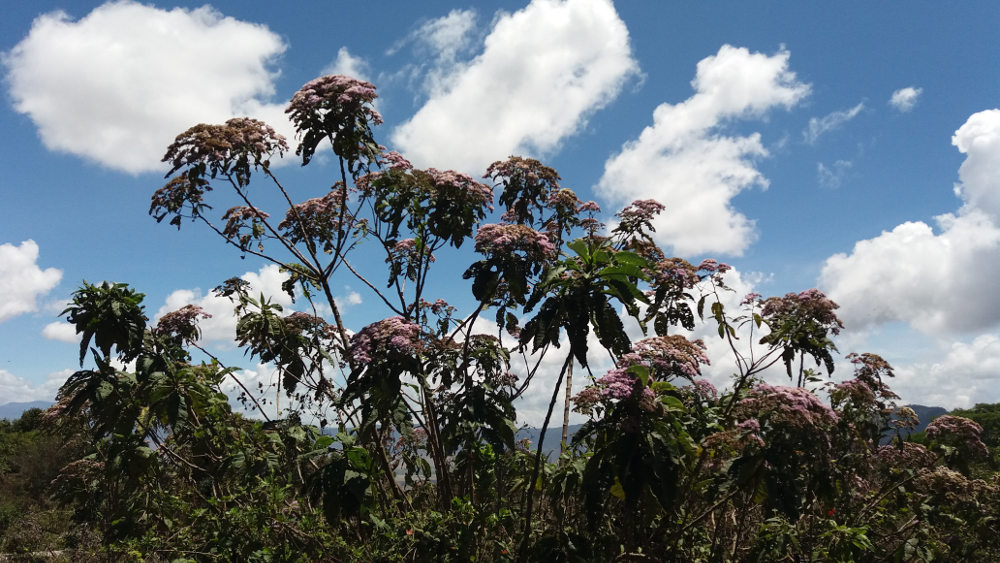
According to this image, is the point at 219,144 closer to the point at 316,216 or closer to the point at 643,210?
the point at 316,216

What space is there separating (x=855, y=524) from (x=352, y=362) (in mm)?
5198

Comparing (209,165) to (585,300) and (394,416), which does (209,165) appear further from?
(585,300)

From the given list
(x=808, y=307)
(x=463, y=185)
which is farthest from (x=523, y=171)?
(x=808, y=307)

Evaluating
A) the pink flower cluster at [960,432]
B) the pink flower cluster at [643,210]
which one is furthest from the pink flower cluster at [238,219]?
the pink flower cluster at [960,432]

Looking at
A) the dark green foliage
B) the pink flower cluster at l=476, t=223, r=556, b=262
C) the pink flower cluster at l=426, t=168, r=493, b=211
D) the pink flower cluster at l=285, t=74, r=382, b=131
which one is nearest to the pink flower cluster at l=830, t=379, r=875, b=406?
the dark green foliage

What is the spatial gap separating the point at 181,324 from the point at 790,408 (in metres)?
6.72

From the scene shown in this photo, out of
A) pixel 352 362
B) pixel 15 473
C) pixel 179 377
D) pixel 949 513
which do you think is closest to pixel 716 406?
pixel 949 513

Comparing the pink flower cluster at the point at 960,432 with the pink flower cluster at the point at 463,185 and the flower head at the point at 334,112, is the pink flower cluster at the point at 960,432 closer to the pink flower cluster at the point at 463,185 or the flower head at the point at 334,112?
the pink flower cluster at the point at 463,185

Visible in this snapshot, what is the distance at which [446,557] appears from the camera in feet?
14.4

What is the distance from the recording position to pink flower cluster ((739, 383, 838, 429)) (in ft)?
13.5

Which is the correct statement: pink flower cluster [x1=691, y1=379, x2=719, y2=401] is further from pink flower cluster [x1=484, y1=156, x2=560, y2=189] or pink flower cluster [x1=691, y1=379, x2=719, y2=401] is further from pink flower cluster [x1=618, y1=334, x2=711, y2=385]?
pink flower cluster [x1=484, y1=156, x2=560, y2=189]


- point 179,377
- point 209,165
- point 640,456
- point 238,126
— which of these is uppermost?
point 238,126

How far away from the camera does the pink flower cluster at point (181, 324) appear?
6.89 metres

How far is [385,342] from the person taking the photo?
16.0ft
